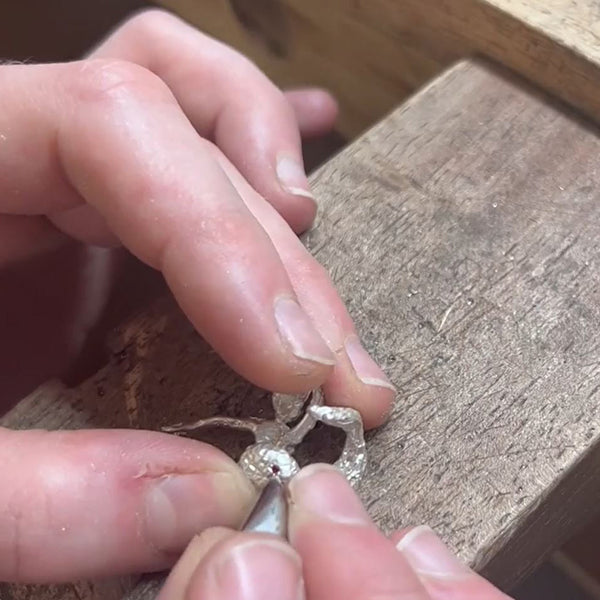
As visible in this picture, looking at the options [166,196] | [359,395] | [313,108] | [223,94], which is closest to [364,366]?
[359,395]

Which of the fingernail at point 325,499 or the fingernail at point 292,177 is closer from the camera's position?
the fingernail at point 325,499

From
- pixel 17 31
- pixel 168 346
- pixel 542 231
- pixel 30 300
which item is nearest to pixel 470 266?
pixel 542 231

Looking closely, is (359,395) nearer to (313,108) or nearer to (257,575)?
(257,575)

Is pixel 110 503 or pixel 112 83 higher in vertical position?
pixel 112 83

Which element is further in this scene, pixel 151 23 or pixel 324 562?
pixel 151 23

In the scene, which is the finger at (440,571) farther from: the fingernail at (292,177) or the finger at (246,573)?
the fingernail at (292,177)

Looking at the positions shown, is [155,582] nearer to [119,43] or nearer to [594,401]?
[594,401]

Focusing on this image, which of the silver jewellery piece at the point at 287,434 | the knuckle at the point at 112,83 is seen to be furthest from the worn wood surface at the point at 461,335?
the knuckle at the point at 112,83
